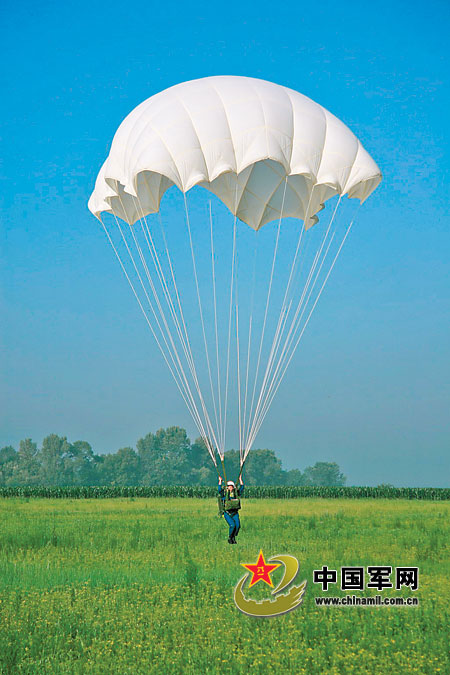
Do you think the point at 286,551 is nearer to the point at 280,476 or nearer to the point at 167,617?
the point at 167,617

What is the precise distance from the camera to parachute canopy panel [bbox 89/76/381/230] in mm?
12648

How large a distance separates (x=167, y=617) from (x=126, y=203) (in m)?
10.2

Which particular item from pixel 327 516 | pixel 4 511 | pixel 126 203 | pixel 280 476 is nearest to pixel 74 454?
pixel 280 476

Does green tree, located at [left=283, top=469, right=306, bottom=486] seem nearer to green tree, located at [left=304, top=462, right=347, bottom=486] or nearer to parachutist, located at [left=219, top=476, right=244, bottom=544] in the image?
green tree, located at [left=304, top=462, right=347, bottom=486]

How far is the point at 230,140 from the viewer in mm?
12805

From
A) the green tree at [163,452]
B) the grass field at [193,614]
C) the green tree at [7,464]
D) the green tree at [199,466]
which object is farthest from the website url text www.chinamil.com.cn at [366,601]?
the green tree at [7,464]

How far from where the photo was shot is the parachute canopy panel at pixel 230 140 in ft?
41.5

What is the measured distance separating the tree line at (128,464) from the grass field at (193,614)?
75.3 metres

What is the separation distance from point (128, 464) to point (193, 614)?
85864mm

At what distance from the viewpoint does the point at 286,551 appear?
1388 centimetres

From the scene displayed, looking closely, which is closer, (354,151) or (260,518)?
(354,151)

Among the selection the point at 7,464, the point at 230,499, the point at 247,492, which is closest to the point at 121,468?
the point at 7,464

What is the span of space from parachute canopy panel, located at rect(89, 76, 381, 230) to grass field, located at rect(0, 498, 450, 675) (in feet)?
22.8

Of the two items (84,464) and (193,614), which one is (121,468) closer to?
(84,464)
